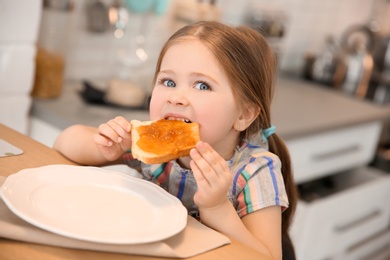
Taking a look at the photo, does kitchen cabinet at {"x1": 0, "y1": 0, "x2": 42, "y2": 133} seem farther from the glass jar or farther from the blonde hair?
the blonde hair

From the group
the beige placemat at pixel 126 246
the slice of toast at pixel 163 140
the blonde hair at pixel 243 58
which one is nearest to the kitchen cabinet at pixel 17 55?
the blonde hair at pixel 243 58

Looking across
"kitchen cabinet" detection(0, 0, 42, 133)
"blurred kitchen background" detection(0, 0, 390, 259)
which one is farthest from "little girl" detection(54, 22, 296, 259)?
"kitchen cabinet" detection(0, 0, 42, 133)

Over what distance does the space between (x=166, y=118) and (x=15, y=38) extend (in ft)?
2.80

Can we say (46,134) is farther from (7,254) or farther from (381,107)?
(381,107)

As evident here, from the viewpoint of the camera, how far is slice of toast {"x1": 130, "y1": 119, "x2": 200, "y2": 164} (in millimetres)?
868

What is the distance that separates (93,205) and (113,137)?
0.21 meters

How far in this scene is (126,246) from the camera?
2.30 ft

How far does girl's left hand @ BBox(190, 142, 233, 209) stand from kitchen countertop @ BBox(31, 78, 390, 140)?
2.87 ft

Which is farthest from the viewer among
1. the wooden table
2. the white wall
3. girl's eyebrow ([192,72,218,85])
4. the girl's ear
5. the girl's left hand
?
the white wall

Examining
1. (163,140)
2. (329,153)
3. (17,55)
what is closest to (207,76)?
(163,140)

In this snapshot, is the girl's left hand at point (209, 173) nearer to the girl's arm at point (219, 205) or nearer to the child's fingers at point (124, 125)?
the girl's arm at point (219, 205)

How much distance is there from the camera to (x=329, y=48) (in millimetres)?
3082

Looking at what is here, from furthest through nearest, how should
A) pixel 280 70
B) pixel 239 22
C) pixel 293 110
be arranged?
pixel 280 70, pixel 239 22, pixel 293 110

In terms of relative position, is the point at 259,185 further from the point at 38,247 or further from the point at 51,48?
the point at 51,48
